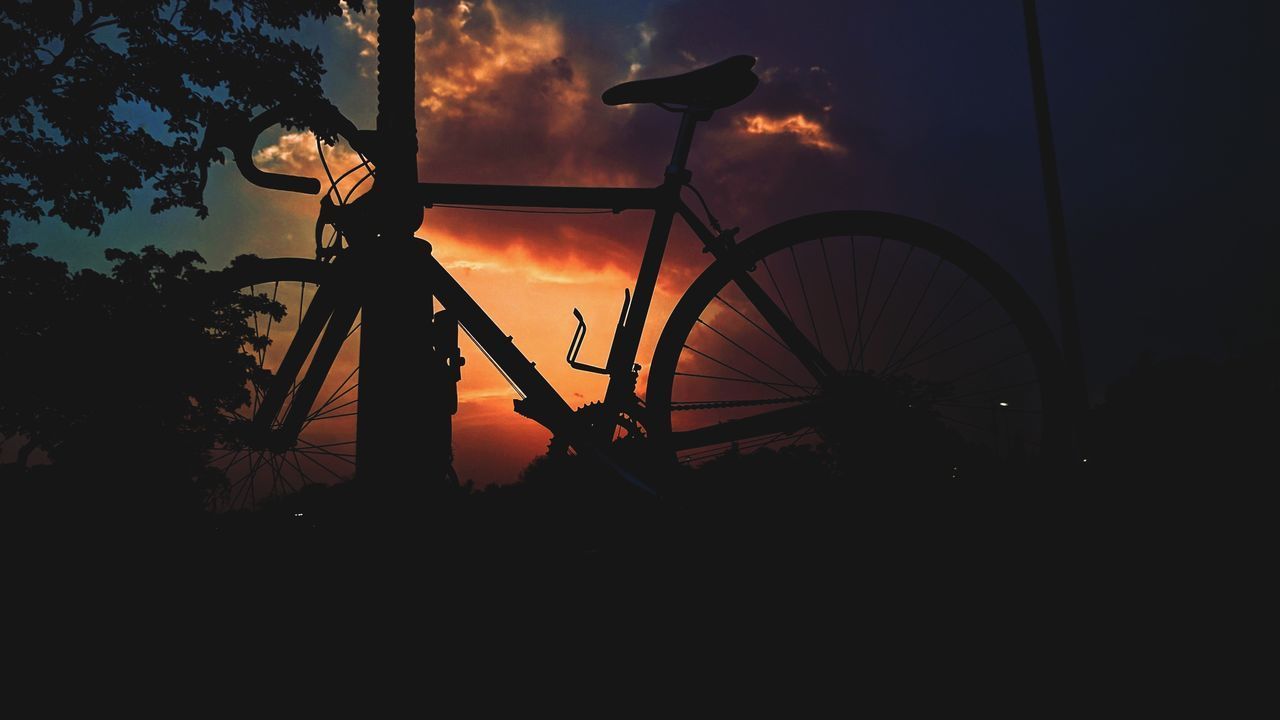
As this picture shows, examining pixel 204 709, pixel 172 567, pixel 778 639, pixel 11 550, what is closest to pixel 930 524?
pixel 778 639

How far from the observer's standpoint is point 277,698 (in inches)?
57.3

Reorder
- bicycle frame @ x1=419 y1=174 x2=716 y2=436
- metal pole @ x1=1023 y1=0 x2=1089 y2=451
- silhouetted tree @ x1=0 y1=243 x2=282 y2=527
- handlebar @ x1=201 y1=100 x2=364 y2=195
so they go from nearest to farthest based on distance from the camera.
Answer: handlebar @ x1=201 y1=100 x2=364 y2=195 < bicycle frame @ x1=419 y1=174 x2=716 y2=436 < silhouetted tree @ x1=0 y1=243 x2=282 y2=527 < metal pole @ x1=1023 y1=0 x2=1089 y2=451

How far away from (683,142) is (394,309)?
1.28 meters

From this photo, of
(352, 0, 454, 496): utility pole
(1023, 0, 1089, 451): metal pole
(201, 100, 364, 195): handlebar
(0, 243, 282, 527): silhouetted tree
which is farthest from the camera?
(1023, 0, 1089, 451): metal pole

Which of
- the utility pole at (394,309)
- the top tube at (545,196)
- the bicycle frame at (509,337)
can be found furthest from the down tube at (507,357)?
the top tube at (545,196)

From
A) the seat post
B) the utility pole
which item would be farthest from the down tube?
the seat post

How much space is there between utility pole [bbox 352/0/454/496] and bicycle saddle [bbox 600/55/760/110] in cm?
80

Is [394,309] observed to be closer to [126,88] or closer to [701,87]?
[701,87]

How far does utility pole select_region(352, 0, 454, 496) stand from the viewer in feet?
7.02

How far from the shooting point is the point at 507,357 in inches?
96.0

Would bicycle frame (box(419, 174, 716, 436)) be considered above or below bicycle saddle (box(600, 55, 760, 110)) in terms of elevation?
below

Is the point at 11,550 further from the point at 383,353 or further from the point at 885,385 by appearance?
the point at 885,385

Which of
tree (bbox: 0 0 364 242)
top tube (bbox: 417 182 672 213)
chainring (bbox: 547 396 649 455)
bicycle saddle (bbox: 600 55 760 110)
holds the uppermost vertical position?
tree (bbox: 0 0 364 242)

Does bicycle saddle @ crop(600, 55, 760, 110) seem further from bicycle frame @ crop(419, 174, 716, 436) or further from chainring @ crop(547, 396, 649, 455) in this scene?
chainring @ crop(547, 396, 649, 455)
